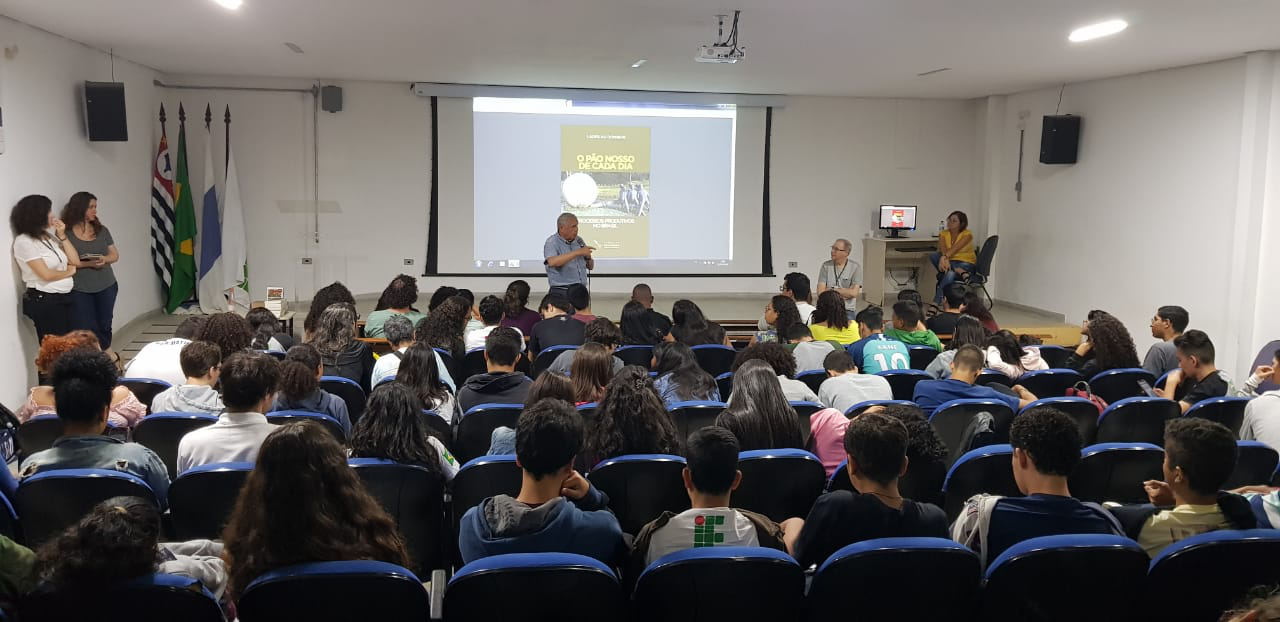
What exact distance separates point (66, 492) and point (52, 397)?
1.40 meters

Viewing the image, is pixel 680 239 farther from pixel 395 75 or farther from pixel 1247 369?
pixel 1247 369

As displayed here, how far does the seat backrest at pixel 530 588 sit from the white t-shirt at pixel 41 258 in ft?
18.5

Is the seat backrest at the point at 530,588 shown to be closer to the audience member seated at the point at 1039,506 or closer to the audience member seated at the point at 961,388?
the audience member seated at the point at 1039,506

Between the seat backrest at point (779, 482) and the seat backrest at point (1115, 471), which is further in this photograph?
the seat backrest at point (1115, 471)

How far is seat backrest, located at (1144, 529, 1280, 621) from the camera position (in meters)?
2.49

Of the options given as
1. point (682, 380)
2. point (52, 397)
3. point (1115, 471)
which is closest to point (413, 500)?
point (682, 380)

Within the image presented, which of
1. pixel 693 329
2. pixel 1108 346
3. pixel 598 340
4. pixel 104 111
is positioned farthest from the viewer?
pixel 104 111

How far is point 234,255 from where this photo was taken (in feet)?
34.5

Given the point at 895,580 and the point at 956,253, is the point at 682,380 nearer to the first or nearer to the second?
the point at 895,580

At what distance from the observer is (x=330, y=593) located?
2.20 meters

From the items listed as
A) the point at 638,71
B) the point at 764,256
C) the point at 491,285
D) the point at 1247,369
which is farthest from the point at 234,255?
the point at 1247,369

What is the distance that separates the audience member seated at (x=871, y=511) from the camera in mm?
2646

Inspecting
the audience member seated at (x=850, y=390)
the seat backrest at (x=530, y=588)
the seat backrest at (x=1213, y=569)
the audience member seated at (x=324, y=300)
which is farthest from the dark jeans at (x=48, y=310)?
the seat backrest at (x=1213, y=569)

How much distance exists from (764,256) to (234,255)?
21.0ft
